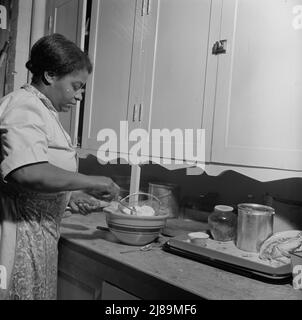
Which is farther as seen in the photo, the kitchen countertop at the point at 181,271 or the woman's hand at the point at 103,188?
the woman's hand at the point at 103,188

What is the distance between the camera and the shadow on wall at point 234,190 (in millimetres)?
1287

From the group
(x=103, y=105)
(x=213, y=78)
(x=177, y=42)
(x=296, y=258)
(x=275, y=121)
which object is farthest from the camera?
(x=103, y=105)

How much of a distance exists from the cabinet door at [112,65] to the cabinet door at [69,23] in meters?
0.07

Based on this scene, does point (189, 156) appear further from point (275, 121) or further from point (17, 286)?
point (17, 286)

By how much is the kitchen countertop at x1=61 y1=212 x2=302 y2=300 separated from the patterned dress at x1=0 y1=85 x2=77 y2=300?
153 millimetres

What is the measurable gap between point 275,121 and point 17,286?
933 mm

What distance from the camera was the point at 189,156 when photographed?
4.43ft

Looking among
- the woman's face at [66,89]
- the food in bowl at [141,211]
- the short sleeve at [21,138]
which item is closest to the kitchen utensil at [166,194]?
the food in bowl at [141,211]

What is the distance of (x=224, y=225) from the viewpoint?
127 centimetres

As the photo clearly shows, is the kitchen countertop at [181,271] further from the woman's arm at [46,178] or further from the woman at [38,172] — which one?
the woman's arm at [46,178]

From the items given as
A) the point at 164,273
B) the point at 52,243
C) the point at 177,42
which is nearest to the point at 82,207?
the point at 52,243

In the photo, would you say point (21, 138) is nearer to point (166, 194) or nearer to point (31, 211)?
point (31, 211)

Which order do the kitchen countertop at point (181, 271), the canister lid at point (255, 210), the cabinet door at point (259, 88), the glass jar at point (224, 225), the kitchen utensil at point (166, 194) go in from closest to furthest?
the kitchen countertop at point (181, 271), the cabinet door at point (259, 88), the canister lid at point (255, 210), the glass jar at point (224, 225), the kitchen utensil at point (166, 194)

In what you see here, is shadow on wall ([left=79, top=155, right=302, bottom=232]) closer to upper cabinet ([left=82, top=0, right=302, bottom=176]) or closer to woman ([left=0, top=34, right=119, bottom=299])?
upper cabinet ([left=82, top=0, right=302, bottom=176])
